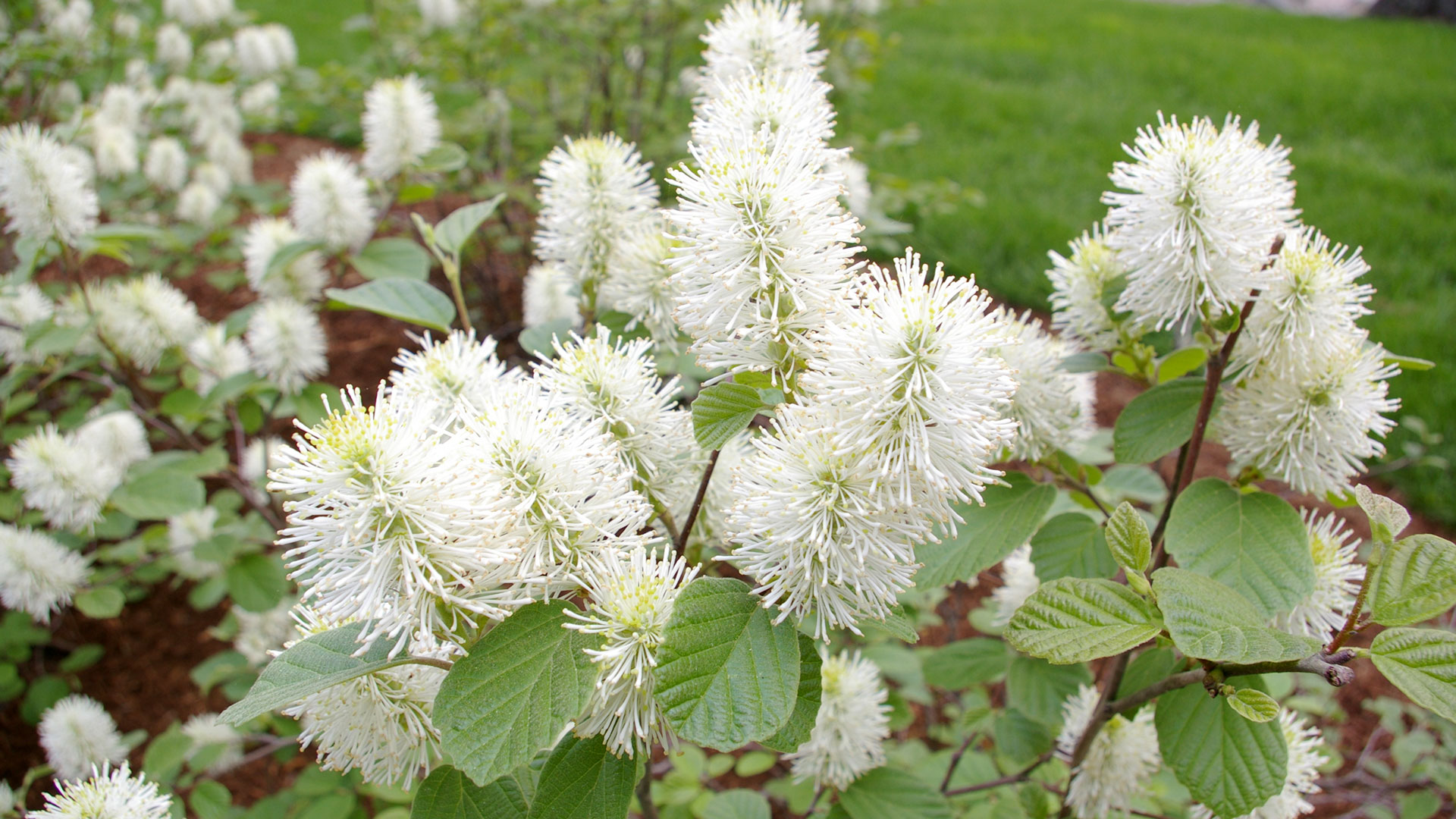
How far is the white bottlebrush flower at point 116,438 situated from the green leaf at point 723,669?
Answer: 236 centimetres

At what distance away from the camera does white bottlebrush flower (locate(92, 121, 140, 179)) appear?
139 inches

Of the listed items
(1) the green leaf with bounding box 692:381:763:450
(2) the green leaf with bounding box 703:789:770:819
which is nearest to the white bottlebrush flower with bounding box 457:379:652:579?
(1) the green leaf with bounding box 692:381:763:450

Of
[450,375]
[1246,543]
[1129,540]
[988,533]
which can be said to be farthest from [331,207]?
[1246,543]

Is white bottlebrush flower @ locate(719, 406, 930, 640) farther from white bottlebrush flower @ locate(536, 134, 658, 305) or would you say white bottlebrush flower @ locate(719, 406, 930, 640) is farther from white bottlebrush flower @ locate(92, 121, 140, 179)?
white bottlebrush flower @ locate(92, 121, 140, 179)

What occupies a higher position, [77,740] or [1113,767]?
[1113,767]

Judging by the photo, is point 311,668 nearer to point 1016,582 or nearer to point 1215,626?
point 1215,626

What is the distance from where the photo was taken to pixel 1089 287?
5.02ft

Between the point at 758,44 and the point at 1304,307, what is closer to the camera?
the point at 1304,307

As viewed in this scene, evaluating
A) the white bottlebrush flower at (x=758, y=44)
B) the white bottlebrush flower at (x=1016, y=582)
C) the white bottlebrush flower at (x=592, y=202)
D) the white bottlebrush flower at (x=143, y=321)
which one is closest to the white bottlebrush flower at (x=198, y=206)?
the white bottlebrush flower at (x=143, y=321)

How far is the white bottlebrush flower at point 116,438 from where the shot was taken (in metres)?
2.64

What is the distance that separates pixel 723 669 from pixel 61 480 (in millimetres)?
2274

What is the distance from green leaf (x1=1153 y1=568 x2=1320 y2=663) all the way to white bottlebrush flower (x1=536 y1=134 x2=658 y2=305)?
99 cm

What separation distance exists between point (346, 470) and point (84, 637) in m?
3.52

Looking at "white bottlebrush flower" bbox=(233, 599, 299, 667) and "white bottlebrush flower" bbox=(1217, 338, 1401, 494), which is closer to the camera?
"white bottlebrush flower" bbox=(1217, 338, 1401, 494)
